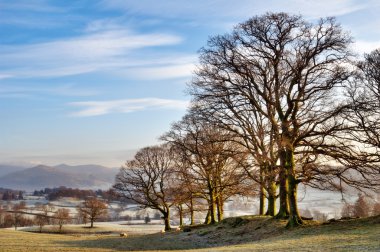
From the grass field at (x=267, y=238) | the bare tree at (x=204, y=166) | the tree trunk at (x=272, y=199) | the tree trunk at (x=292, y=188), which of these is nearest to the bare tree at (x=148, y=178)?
the bare tree at (x=204, y=166)

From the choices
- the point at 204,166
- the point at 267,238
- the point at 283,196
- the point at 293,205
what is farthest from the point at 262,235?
the point at 204,166

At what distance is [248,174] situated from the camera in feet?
118

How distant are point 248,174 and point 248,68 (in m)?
9.17

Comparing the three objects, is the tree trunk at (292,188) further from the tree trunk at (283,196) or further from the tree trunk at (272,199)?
the tree trunk at (272,199)

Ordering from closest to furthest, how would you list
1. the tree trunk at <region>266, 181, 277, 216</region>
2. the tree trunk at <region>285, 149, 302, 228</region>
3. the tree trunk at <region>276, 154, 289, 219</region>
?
1. the tree trunk at <region>285, 149, 302, 228</region>
2. the tree trunk at <region>276, 154, 289, 219</region>
3. the tree trunk at <region>266, 181, 277, 216</region>

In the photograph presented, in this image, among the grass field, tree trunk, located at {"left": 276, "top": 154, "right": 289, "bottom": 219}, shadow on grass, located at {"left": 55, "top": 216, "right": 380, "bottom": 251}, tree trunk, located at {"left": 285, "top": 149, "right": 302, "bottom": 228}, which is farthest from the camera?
tree trunk, located at {"left": 276, "top": 154, "right": 289, "bottom": 219}

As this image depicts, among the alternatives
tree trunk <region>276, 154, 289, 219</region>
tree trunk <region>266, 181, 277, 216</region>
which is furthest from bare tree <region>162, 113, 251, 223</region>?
tree trunk <region>276, 154, 289, 219</region>

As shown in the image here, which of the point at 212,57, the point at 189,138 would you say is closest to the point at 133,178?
the point at 189,138

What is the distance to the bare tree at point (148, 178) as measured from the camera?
7025cm

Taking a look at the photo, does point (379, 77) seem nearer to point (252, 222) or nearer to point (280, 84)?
point (280, 84)

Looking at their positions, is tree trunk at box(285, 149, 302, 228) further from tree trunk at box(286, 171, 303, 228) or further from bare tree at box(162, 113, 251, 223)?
bare tree at box(162, 113, 251, 223)

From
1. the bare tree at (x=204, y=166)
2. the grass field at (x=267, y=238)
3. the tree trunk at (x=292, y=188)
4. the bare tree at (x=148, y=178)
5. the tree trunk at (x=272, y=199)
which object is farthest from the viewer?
the bare tree at (x=148, y=178)

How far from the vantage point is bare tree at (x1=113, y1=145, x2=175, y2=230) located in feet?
230

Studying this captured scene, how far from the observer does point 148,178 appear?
71312 millimetres
